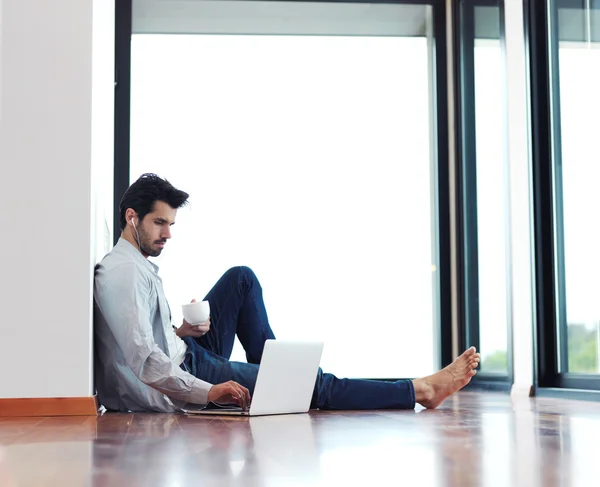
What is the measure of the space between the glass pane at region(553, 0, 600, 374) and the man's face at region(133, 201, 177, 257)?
76.5 inches

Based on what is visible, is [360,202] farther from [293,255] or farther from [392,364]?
[392,364]

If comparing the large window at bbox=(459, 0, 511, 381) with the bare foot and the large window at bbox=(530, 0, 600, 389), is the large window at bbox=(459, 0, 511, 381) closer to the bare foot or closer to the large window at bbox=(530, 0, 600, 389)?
the large window at bbox=(530, 0, 600, 389)

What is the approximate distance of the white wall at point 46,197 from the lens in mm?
3064

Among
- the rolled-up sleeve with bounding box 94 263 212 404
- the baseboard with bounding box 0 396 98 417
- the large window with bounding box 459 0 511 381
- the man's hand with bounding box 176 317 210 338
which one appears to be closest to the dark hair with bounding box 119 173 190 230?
the rolled-up sleeve with bounding box 94 263 212 404

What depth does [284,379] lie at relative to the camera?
9.63 feet

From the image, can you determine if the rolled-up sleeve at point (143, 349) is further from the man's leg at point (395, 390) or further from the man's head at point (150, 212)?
the man's leg at point (395, 390)

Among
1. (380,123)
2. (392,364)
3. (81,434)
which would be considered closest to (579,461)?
(81,434)

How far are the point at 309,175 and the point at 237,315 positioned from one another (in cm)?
234

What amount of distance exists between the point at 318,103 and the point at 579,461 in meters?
4.23

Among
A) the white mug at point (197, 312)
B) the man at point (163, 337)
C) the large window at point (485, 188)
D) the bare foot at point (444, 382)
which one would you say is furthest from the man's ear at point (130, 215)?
the large window at point (485, 188)

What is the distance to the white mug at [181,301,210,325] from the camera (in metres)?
3.07

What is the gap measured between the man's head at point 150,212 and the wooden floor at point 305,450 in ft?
2.04

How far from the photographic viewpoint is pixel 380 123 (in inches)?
225

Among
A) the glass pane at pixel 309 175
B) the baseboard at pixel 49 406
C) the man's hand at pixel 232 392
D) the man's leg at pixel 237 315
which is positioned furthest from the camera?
the glass pane at pixel 309 175
